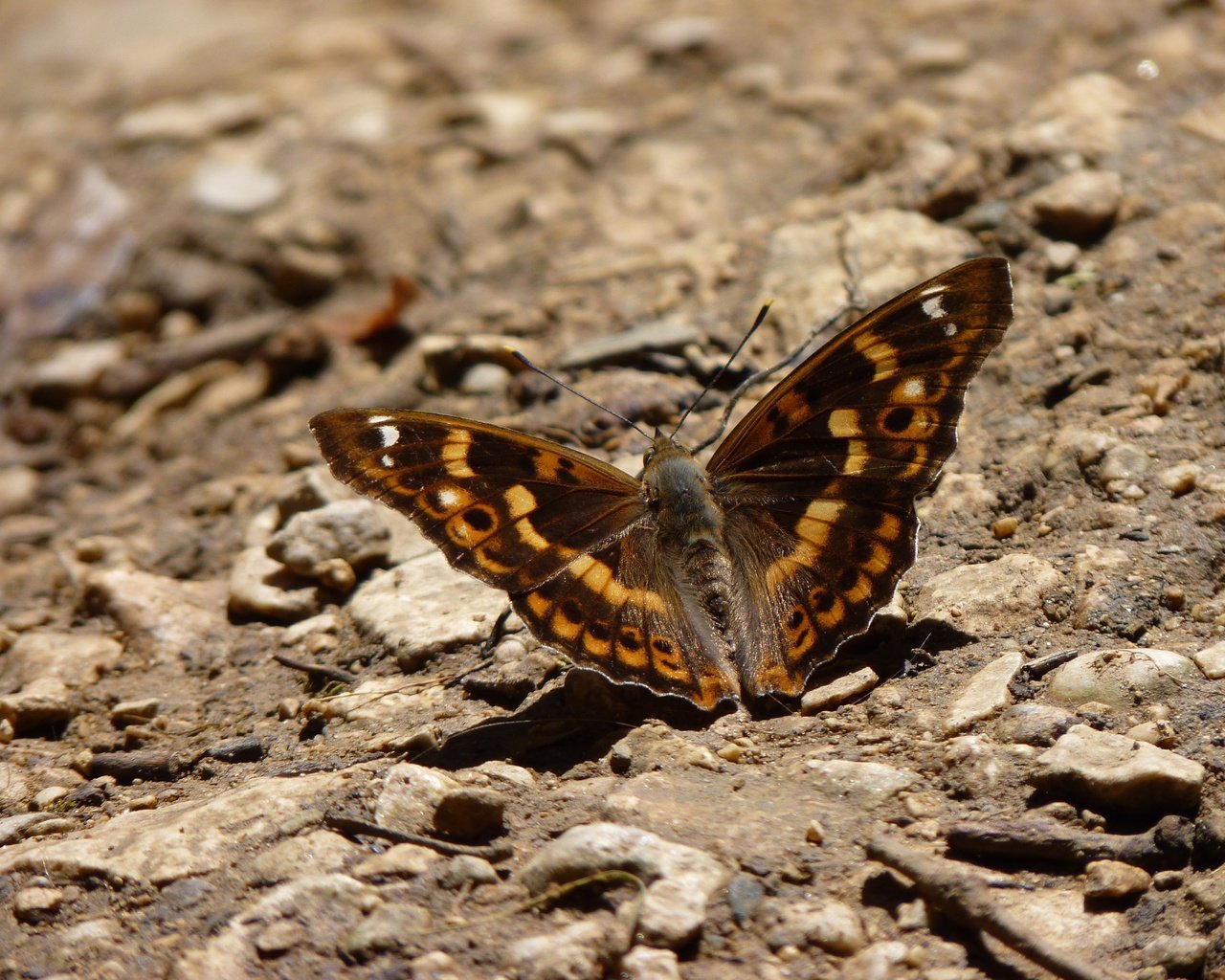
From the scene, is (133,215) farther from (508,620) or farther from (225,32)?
(508,620)

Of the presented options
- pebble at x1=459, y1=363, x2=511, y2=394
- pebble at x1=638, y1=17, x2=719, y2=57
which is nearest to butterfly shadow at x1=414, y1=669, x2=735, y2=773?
pebble at x1=459, y1=363, x2=511, y2=394

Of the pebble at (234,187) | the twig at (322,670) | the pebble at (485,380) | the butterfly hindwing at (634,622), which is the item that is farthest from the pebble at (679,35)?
the twig at (322,670)

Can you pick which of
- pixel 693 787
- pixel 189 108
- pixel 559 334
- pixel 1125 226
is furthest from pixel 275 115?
pixel 693 787

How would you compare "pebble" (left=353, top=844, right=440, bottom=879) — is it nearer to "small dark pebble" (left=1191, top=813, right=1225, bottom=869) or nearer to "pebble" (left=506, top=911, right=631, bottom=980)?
"pebble" (left=506, top=911, right=631, bottom=980)

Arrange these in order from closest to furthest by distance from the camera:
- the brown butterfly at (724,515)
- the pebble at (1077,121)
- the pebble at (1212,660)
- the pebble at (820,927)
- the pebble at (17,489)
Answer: the pebble at (820,927), the pebble at (1212,660), the brown butterfly at (724,515), the pebble at (1077,121), the pebble at (17,489)

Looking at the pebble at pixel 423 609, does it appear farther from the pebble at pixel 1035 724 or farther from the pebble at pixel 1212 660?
the pebble at pixel 1212 660

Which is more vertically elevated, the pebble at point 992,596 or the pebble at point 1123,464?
the pebble at point 1123,464

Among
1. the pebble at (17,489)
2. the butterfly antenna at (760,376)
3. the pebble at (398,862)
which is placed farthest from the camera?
the pebble at (17,489)

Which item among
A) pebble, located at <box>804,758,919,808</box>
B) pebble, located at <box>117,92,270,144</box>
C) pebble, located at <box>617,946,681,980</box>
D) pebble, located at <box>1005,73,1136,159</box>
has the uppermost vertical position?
pebble, located at <box>117,92,270,144</box>
